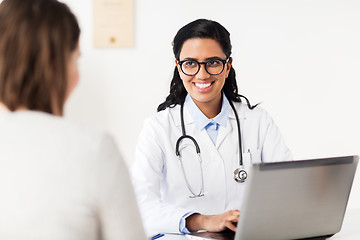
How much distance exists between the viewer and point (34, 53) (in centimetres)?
93

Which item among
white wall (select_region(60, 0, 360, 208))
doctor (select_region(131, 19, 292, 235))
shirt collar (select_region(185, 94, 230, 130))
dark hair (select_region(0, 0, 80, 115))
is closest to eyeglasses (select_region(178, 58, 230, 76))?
doctor (select_region(131, 19, 292, 235))

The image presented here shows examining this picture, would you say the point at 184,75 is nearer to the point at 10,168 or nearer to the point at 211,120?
the point at 211,120

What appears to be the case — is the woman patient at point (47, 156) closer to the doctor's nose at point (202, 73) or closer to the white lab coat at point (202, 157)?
the white lab coat at point (202, 157)

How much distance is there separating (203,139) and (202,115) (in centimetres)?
10

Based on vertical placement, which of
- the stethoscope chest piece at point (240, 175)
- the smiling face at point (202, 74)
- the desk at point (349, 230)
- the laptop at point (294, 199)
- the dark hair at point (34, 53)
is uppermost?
the dark hair at point (34, 53)

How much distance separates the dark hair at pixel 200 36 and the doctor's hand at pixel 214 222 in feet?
2.13

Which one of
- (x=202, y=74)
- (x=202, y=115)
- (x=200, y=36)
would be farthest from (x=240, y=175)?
(x=200, y=36)

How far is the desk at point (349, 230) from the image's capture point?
1544mm

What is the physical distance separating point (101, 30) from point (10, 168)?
2643 mm

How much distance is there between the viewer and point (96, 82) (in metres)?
3.49

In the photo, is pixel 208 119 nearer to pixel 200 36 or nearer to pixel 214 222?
pixel 200 36

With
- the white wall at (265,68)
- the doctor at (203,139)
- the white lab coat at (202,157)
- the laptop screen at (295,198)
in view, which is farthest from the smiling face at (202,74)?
the white wall at (265,68)

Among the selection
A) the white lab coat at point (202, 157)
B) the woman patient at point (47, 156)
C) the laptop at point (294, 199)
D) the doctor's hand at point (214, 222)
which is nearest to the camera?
the woman patient at point (47, 156)

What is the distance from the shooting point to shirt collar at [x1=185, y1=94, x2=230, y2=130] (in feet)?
6.70
